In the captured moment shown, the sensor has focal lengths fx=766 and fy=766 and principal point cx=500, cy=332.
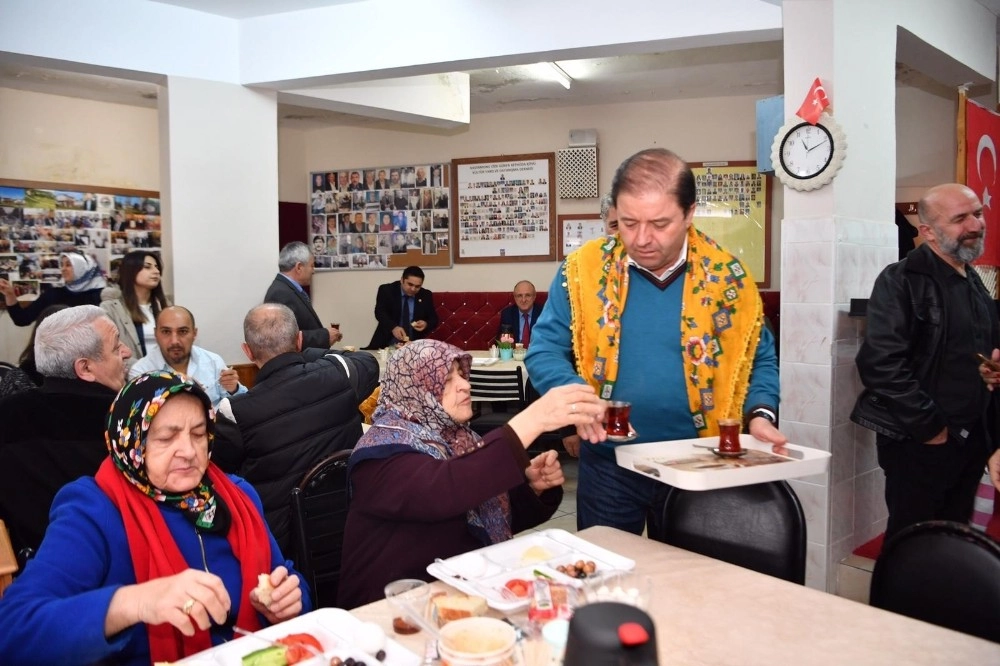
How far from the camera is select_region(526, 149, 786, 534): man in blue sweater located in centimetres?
224

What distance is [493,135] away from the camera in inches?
358

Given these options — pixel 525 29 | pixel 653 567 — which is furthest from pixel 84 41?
pixel 653 567

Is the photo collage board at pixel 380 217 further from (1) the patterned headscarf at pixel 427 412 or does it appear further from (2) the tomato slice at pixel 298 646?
(2) the tomato slice at pixel 298 646

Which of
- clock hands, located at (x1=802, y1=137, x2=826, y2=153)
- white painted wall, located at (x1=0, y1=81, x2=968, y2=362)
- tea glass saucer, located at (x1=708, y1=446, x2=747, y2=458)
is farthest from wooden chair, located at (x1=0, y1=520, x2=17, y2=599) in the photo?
clock hands, located at (x1=802, y1=137, x2=826, y2=153)

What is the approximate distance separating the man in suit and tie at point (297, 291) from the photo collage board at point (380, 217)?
4074mm

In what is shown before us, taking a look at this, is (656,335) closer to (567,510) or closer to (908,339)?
(908,339)

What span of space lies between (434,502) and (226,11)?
15.4 feet

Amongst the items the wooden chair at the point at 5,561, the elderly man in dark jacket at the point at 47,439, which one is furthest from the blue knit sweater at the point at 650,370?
the wooden chair at the point at 5,561

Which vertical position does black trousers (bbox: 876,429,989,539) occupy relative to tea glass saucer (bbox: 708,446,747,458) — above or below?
below

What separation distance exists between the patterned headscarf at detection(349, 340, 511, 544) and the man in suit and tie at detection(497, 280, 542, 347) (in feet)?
17.6

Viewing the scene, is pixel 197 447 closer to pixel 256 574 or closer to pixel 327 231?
pixel 256 574

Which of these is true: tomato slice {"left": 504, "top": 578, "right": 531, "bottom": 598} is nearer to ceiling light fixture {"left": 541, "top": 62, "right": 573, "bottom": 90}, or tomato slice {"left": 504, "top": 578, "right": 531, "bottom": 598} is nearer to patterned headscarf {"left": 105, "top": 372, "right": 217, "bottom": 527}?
patterned headscarf {"left": 105, "top": 372, "right": 217, "bottom": 527}

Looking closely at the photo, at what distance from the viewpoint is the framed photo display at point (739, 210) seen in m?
8.09

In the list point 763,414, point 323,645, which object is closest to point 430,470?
point 323,645
